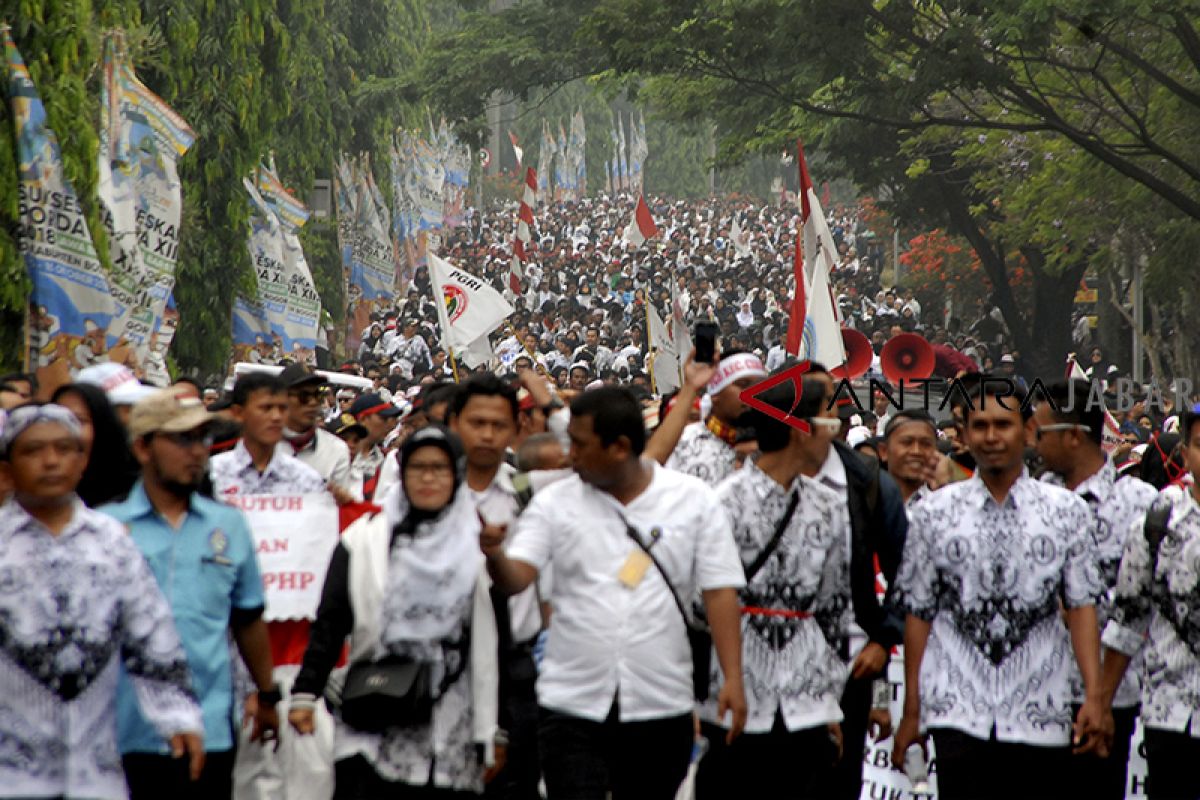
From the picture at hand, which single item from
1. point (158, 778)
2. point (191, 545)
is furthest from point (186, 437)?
point (158, 778)

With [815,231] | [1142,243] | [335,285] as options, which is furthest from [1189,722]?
[335,285]

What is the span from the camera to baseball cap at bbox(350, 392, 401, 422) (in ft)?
36.3

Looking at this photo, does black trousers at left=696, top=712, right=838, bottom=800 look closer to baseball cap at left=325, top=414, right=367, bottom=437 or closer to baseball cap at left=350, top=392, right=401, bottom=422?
baseball cap at left=350, top=392, right=401, bottom=422

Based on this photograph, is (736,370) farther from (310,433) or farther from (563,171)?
(563,171)

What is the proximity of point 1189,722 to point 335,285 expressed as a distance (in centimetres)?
2856

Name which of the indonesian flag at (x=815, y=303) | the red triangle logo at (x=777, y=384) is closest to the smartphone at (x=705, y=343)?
the red triangle logo at (x=777, y=384)

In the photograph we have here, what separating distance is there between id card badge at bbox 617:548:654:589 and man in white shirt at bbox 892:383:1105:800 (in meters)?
1.01

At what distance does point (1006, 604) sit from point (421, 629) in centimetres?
178

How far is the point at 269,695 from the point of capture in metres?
6.41

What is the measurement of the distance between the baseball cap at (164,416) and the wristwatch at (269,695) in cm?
86

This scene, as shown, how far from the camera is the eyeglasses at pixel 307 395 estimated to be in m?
8.58

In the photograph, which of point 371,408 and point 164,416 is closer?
point 164,416

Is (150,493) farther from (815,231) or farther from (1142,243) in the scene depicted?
(1142,243)

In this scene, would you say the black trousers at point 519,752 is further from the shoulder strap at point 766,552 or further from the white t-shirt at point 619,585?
the shoulder strap at point 766,552
